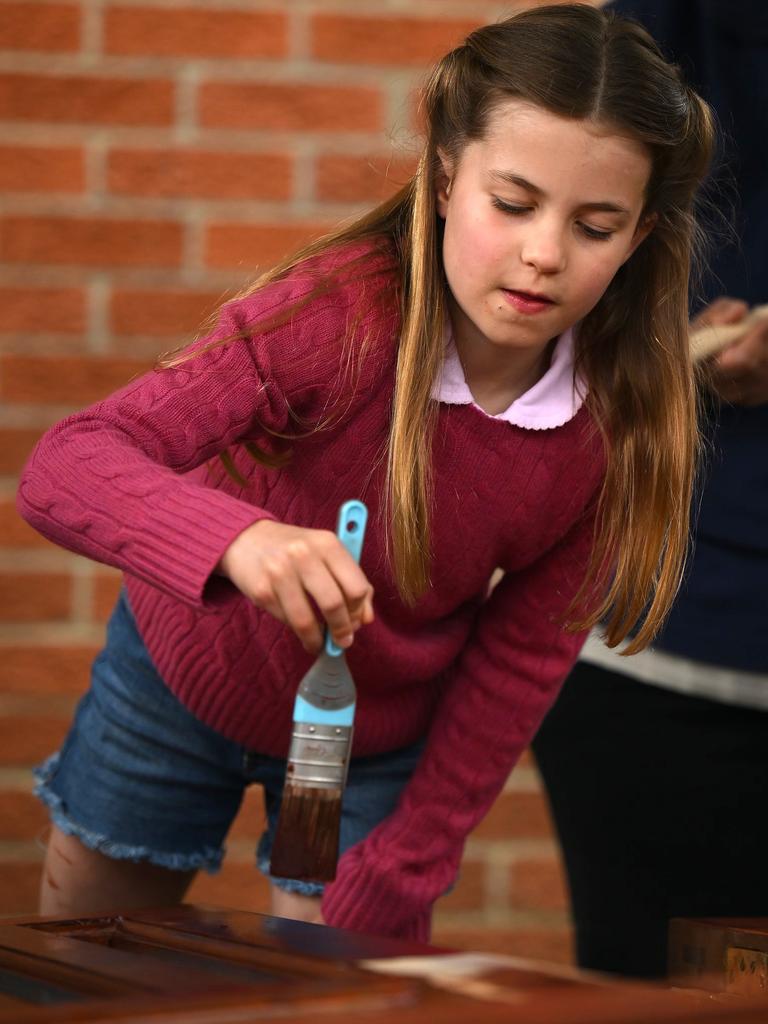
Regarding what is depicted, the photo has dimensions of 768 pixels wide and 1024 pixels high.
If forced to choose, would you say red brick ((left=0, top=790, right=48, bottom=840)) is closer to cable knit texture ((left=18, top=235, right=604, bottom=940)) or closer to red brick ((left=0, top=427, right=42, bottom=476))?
red brick ((left=0, top=427, right=42, bottom=476))

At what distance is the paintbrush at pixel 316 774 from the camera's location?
3.20 feet

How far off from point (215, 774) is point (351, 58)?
0.94 m

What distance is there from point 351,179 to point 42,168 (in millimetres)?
382

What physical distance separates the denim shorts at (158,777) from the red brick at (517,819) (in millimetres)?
539

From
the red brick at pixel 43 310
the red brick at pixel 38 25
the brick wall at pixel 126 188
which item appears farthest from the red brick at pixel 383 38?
the red brick at pixel 43 310

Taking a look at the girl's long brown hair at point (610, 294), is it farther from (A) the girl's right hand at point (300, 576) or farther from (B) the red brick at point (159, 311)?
(B) the red brick at point (159, 311)

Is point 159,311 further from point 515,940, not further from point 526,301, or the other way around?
point 515,940

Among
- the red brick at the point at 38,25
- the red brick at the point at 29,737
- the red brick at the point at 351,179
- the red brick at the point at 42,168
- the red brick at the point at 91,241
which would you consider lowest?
the red brick at the point at 29,737

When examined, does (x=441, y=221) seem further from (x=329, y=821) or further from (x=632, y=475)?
(x=329, y=821)

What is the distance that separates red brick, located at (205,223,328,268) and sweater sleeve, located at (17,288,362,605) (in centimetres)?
73

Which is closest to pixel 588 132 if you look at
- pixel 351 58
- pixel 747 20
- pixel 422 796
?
pixel 747 20

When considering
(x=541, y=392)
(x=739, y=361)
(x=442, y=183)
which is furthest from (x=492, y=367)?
(x=739, y=361)

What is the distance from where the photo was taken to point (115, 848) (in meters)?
1.38

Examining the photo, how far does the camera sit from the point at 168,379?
1.07 m
